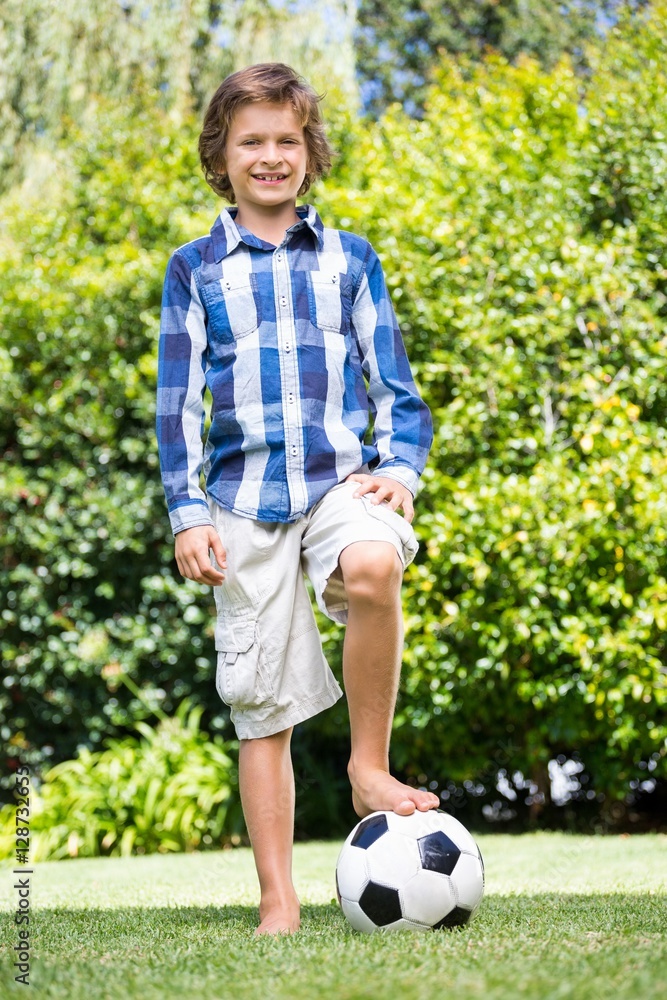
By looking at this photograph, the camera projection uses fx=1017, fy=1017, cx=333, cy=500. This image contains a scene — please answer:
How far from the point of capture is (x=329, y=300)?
7.73 feet

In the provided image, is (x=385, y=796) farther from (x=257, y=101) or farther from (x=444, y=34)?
(x=444, y=34)

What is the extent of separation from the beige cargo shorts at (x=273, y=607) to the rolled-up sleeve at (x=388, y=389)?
0.15 metres

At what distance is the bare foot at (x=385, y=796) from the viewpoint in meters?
1.96

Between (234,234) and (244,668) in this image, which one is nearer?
(244,668)

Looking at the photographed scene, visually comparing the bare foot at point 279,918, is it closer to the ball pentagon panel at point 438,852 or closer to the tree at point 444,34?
the ball pentagon panel at point 438,852

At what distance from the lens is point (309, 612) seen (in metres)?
2.29

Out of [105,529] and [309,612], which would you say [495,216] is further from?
[309,612]

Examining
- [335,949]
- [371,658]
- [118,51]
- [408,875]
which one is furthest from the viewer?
[118,51]

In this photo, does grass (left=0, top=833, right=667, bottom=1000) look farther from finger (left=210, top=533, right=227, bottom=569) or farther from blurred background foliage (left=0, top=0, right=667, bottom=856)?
blurred background foliage (left=0, top=0, right=667, bottom=856)

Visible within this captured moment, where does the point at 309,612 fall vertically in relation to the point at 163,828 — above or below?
above

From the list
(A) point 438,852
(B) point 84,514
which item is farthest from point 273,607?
(B) point 84,514

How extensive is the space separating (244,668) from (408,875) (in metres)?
0.57

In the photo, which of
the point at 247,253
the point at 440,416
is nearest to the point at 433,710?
the point at 440,416

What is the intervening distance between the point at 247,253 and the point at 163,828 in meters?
3.24
